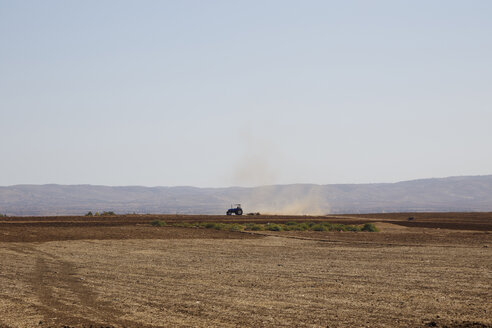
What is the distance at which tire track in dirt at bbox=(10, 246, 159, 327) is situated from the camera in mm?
14273

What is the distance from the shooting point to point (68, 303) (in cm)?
1664

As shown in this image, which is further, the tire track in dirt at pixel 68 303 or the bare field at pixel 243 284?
the bare field at pixel 243 284

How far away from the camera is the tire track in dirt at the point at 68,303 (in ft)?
46.8

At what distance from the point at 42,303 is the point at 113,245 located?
20265mm

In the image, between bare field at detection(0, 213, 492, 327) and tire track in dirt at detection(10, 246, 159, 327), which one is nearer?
tire track in dirt at detection(10, 246, 159, 327)

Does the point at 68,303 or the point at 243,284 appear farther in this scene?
the point at 243,284

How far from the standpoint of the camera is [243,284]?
20.6 meters

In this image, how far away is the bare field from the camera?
583 inches

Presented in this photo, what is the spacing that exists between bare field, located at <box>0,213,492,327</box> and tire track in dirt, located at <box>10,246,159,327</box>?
0.03 meters

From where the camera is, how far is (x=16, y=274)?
2267cm

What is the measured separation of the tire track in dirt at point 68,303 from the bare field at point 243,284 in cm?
3

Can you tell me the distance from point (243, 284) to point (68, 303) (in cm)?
595

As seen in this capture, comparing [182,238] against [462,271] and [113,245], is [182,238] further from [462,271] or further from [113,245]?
[462,271]

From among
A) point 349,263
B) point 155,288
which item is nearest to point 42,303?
point 155,288
